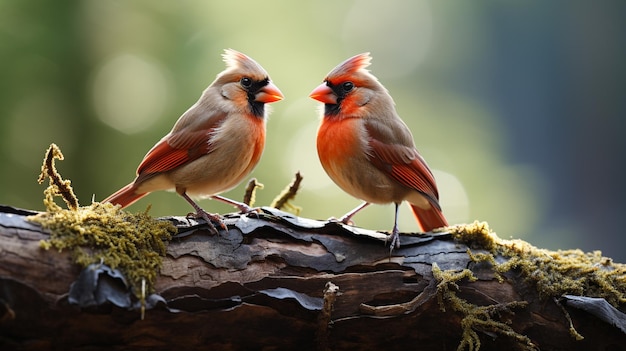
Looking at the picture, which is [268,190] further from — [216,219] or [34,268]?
[34,268]

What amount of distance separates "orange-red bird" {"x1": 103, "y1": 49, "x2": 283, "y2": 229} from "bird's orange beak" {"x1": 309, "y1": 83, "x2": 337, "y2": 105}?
17cm

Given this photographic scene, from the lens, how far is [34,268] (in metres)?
1.92

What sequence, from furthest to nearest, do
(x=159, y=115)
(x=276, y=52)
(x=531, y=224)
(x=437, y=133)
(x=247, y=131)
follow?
(x=531, y=224)
(x=437, y=133)
(x=276, y=52)
(x=159, y=115)
(x=247, y=131)

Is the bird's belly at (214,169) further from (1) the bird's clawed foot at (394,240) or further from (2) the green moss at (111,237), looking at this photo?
(1) the bird's clawed foot at (394,240)

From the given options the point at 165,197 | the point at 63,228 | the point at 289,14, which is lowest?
the point at 63,228

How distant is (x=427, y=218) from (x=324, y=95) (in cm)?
80

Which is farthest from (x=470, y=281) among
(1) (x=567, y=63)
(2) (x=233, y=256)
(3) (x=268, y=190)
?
(1) (x=567, y=63)

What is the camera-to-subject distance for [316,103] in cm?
423

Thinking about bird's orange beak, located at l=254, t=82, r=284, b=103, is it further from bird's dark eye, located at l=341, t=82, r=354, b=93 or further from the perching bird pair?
bird's dark eye, located at l=341, t=82, r=354, b=93

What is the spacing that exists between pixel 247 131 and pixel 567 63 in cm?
519

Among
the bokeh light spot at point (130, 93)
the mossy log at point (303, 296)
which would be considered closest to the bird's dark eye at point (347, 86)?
the mossy log at point (303, 296)

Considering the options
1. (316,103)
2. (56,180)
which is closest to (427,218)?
(316,103)

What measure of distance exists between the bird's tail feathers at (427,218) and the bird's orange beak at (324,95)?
66 centimetres

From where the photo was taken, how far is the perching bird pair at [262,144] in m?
2.80
